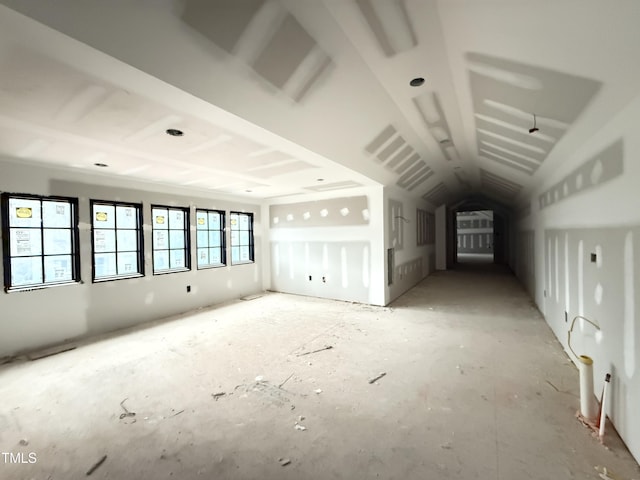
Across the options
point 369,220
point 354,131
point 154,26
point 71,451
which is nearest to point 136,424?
point 71,451

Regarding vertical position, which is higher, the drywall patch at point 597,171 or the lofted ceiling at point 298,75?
the lofted ceiling at point 298,75

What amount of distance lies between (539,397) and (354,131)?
306cm

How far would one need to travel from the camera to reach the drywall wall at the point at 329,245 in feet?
18.4

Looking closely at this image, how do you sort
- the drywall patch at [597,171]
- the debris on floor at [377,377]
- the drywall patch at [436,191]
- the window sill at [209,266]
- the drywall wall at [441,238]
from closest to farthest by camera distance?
the drywall patch at [597,171], the debris on floor at [377,377], the window sill at [209,266], the drywall patch at [436,191], the drywall wall at [441,238]

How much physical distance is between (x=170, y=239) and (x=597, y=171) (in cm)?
600

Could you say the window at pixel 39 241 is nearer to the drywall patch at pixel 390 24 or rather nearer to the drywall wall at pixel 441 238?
the drywall patch at pixel 390 24

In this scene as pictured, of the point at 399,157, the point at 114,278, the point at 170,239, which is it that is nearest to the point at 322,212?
the point at 399,157

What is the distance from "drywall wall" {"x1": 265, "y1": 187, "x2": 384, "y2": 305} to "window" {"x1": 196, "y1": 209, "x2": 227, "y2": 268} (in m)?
1.38

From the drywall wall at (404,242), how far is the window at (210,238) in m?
3.59

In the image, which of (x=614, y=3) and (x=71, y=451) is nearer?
(x=614, y=3)

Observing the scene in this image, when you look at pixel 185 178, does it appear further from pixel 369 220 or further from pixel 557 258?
pixel 557 258

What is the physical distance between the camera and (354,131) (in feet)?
9.93

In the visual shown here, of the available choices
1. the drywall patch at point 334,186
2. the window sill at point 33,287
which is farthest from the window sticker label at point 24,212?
the drywall patch at point 334,186

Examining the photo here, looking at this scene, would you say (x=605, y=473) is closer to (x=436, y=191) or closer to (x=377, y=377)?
(x=377, y=377)
